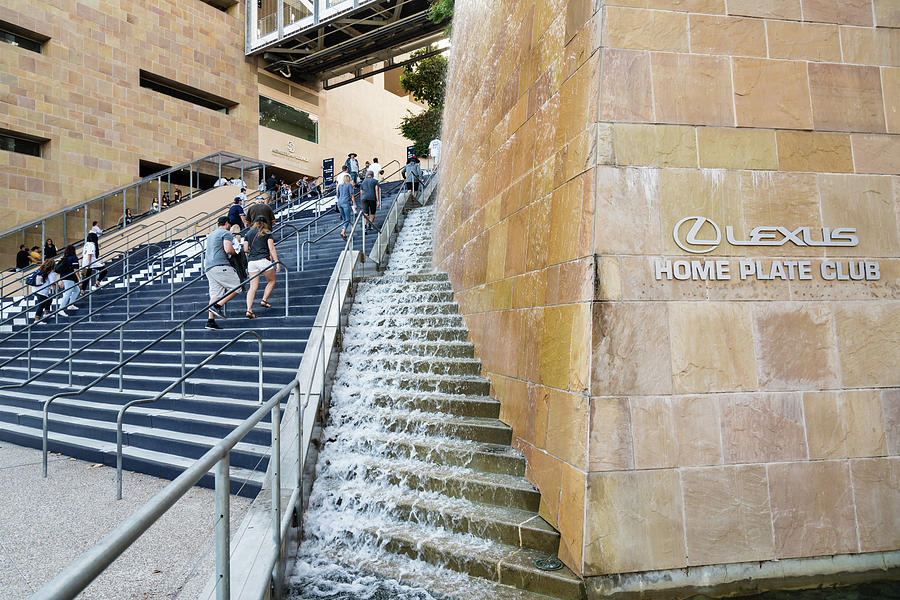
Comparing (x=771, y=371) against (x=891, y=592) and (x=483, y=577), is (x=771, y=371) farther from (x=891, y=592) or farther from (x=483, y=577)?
(x=483, y=577)

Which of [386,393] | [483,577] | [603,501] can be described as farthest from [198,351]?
[603,501]

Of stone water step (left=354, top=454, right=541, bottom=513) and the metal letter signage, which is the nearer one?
the metal letter signage

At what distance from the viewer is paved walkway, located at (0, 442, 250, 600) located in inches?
127

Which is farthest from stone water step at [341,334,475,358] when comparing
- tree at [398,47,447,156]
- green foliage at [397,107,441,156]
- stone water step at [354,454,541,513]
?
green foliage at [397,107,441,156]

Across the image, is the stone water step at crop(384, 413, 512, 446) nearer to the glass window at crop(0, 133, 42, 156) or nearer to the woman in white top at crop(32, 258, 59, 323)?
the woman in white top at crop(32, 258, 59, 323)

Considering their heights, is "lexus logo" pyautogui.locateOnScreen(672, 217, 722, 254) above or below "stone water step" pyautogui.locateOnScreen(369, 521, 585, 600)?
above

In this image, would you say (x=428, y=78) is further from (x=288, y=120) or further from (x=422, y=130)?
(x=288, y=120)

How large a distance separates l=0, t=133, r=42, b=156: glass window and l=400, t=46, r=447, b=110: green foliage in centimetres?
1822

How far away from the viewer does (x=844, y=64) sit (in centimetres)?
407

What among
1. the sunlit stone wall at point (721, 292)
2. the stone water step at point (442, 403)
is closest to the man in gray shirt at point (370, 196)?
the stone water step at point (442, 403)

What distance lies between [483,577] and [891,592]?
8.24 ft

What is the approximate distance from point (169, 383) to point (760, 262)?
7.63 meters

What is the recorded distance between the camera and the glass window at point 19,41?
19.1 meters

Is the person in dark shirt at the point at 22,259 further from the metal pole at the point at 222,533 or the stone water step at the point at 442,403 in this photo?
the metal pole at the point at 222,533
